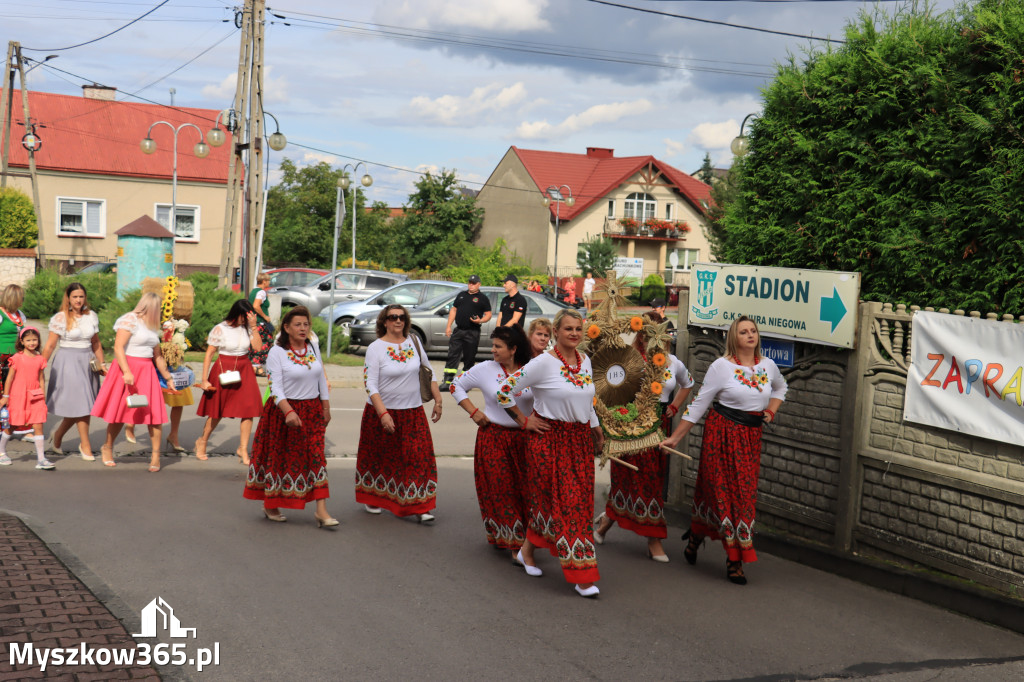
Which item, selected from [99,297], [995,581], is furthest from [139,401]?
[99,297]

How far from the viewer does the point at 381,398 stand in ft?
26.7

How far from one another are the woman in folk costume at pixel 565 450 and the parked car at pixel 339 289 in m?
19.3

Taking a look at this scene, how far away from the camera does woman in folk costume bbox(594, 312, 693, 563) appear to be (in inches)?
294

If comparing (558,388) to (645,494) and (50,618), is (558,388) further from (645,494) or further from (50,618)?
(50,618)

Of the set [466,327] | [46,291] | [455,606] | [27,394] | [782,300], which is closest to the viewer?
[455,606]

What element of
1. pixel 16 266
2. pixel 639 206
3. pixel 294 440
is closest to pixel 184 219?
pixel 16 266

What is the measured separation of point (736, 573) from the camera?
6961 mm

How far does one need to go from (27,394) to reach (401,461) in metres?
4.21

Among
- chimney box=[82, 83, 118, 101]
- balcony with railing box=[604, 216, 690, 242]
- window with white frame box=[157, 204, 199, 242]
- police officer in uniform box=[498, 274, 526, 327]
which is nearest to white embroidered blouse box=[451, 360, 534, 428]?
police officer in uniform box=[498, 274, 526, 327]

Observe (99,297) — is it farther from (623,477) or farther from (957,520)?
(957,520)

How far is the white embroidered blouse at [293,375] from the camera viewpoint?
793 cm

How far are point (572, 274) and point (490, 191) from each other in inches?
449

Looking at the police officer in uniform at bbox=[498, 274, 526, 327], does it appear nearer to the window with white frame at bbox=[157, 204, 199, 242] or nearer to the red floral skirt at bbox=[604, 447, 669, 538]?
the red floral skirt at bbox=[604, 447, 669, 538]

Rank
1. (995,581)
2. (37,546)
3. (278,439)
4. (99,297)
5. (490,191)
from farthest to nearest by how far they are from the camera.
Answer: (490,191) → (99,297) → (278,439) → (37,546) → (995,581)
